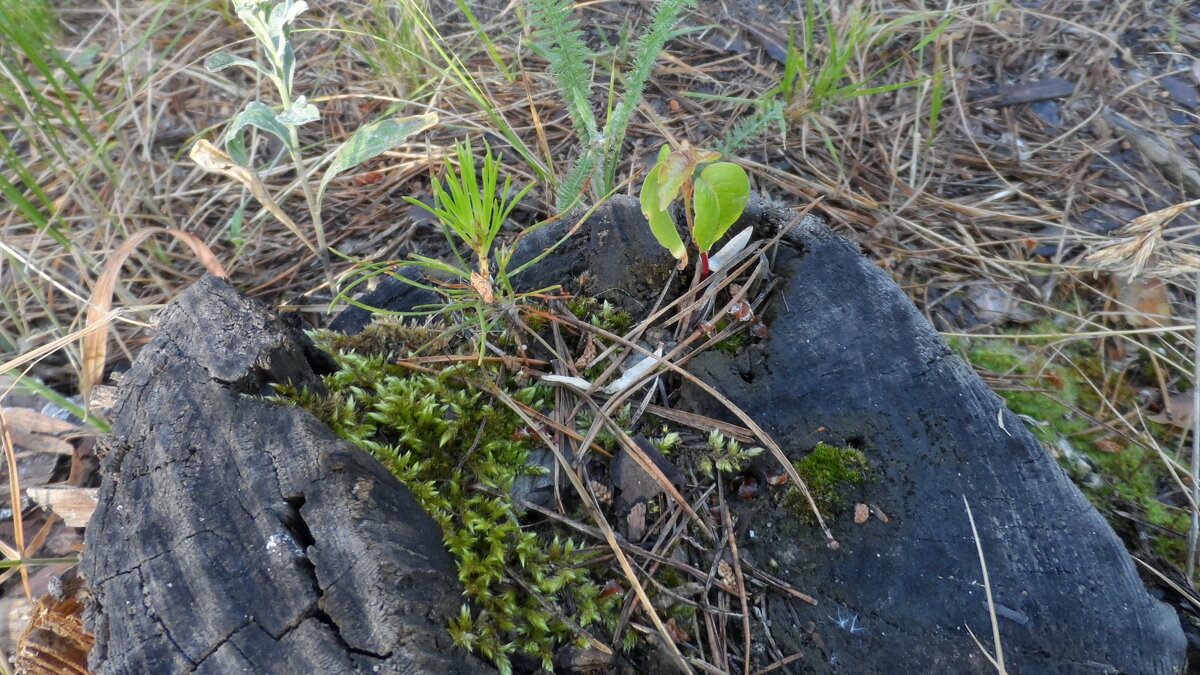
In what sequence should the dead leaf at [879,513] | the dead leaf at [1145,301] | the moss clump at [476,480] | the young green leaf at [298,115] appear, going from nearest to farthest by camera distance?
the moss clump at [476,480]
the dead leaf at [879,513]
the young green leaf at [298,115]
the dead leaf at [1145,301]

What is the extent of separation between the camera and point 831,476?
68.3 inches

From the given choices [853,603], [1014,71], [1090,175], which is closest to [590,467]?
[853,603]

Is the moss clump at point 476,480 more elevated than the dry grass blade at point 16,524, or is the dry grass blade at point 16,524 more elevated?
the moss clump at point 476,480

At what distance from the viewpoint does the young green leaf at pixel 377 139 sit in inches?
79.2

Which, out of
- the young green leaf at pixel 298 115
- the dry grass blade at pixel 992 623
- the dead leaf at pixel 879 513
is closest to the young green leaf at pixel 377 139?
the young green leaf at pixel 298 115

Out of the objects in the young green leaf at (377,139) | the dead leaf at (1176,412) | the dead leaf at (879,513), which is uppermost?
the young green leaf at (377,139)

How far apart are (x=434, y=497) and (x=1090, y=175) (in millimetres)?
3287

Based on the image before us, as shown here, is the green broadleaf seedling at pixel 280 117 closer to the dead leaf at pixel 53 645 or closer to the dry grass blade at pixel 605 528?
the dry grass blade at pixel 605 528

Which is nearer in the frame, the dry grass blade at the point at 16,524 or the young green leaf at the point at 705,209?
the young green leaf at the point at 705,209

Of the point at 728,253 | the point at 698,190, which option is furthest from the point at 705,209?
the point at 728,253

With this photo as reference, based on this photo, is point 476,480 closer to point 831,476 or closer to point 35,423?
point 831,476

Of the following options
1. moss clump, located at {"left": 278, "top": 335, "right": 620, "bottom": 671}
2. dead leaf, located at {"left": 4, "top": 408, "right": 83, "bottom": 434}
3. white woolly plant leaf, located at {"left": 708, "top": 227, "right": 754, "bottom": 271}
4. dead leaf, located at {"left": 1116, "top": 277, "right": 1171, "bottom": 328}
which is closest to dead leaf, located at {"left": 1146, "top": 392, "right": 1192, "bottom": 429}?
dead leaf, located at {"left": 1116, "top": 277, "right": 1171, "bottom": 328}

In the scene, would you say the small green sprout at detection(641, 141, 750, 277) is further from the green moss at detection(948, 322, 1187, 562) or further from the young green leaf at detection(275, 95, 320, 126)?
the green moss at detection(948, 322, 1187, 562)

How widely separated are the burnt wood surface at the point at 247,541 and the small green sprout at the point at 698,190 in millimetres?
968
